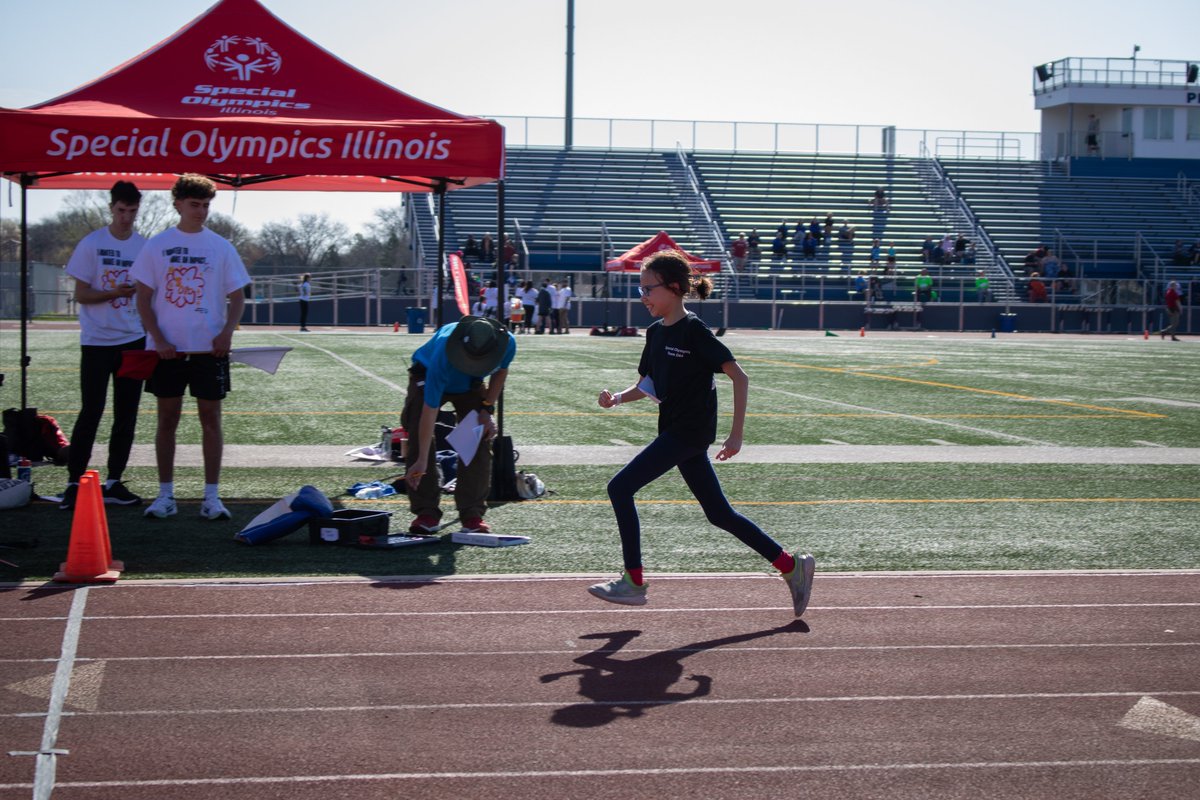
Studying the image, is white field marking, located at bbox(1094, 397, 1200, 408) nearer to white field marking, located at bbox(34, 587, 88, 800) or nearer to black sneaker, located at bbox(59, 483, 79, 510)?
black sneaker, located at bbox(59, 483, 79, 510)

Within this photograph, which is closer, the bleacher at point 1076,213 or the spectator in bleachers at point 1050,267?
the spectator in bleachers at point 1050,267

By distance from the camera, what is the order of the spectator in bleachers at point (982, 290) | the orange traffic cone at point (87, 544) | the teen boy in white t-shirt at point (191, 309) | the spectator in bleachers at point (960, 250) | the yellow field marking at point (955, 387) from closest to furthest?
the orange traffic cone at point (87, 544) → the teen boy in white t-shirt at point (191, 309) → the yellow field marking at point (955, 387) → the spectator in bleachers at point (982, 290) → the spectator in bleachers at point (960, 250)

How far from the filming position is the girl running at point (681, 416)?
5988mm

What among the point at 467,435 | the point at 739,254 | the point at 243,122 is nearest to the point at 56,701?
the point at 467,435

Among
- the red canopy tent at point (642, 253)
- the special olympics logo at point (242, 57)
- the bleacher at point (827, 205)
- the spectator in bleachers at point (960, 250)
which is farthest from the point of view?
the spectator in bleachers at point (960, 250)

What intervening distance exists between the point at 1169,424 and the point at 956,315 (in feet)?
108

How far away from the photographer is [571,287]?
150ft

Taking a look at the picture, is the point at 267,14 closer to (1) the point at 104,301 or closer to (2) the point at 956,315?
(1) the point at 104,301

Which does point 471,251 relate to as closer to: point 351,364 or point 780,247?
point 780,247

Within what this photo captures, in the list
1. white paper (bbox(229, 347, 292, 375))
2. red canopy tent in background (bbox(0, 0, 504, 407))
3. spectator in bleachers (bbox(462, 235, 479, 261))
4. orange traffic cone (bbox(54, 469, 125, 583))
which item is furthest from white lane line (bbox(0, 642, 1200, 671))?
spectator in bleachers (bbox(462, 235, 479, 261))

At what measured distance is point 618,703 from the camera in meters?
4.91

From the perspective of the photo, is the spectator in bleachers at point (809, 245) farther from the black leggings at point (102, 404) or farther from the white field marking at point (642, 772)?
the white field marking at point (642, 772)

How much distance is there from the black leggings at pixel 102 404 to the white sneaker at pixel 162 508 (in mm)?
532

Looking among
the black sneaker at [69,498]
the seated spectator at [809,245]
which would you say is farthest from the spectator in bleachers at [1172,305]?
the black sneaker at [69,498]
